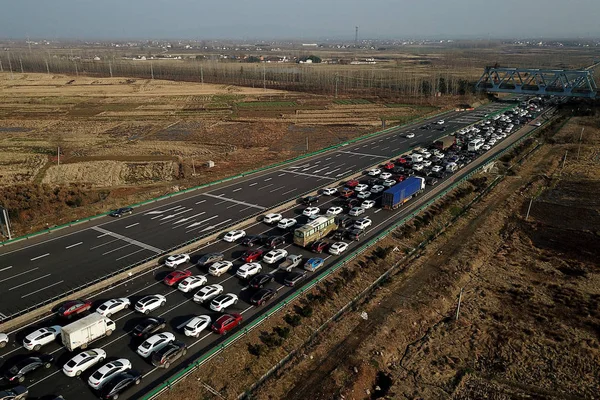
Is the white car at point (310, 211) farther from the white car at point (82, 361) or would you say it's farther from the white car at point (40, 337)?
the white car at point (40, 337)

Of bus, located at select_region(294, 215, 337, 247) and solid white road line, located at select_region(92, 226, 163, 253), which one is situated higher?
bus, located at select_region(294, 215, 337, 247)

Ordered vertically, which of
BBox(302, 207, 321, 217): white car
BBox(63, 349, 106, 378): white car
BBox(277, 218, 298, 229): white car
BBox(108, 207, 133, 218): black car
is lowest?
BBox(63, 349, 106, 378): white car

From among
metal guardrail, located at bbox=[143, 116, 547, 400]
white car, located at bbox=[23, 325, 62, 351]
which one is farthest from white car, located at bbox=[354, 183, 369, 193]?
white car, located at bbox=[23, 325, 62, 351]

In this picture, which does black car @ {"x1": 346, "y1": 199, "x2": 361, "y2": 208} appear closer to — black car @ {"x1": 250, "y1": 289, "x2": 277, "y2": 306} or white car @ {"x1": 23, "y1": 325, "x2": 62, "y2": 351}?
black car @ {"x1": 250, "y1": 289, "x2": 277, "y2": 306}

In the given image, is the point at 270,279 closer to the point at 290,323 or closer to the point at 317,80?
the point at 290,323

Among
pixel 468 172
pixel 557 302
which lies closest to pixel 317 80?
pixel 468 172

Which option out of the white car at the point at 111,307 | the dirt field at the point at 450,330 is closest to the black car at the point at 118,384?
the dirt field at the point at 450,330

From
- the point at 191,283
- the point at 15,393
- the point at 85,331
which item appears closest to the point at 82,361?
the point at 85,331
